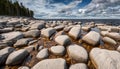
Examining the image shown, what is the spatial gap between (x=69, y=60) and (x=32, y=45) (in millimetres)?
1473

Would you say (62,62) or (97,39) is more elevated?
(97,39)

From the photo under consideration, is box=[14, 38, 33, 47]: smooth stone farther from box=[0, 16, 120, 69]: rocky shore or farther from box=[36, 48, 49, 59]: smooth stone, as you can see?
box=[36, 48, 49, 59]: smooth stone

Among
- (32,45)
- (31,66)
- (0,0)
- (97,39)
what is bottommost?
(31,66)


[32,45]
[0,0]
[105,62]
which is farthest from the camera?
[0,0]

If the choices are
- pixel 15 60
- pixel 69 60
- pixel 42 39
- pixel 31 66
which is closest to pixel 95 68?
pixel 69 60

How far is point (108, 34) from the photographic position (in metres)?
5.35

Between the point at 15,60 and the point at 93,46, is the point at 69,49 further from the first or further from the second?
the point at 15,60

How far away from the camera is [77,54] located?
3.88 meters

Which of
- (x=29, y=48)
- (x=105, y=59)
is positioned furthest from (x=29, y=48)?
(x=105, y=59)

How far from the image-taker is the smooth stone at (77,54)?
12.4 feet

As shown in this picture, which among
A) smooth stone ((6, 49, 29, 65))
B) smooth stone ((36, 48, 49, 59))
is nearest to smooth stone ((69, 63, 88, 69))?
smooth stone ((36, 48, 49, 59))

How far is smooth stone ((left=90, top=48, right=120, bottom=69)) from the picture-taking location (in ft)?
10.9

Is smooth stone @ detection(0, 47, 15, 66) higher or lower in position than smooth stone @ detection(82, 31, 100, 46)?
lower

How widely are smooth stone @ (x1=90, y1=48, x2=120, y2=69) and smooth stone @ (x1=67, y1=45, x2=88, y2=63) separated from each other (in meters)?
0.19
